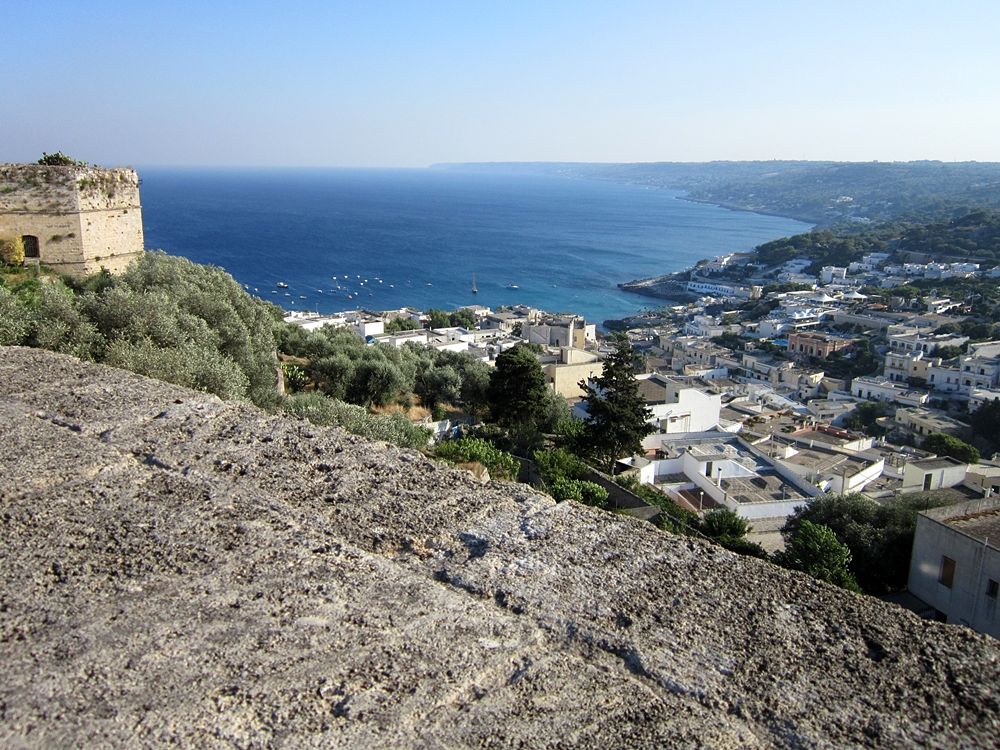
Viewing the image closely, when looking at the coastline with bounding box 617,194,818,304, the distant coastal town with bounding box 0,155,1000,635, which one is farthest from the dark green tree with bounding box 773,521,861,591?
the coastline with bounding box 617,194,818,304

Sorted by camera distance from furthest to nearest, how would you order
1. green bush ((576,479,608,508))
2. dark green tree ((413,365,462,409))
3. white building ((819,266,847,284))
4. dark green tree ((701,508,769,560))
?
white building ((819,266,847,284)) < dark green tree ((413,365,462,409)) < dark green tree ((701,508,769,560)) < green bush ((576,479,608,508))

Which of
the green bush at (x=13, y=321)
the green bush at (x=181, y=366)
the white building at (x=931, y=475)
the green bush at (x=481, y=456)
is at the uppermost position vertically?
the green bush at (x=13, y=321)

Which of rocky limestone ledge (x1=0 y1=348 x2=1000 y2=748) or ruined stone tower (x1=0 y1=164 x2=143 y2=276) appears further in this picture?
ruined stone tower (x1=0 y1=164 x2=143 y2=276)

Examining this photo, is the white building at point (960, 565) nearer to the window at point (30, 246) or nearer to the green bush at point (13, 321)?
the green bush at point (13, 321)

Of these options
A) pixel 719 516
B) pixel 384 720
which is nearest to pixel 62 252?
pixel 719 516

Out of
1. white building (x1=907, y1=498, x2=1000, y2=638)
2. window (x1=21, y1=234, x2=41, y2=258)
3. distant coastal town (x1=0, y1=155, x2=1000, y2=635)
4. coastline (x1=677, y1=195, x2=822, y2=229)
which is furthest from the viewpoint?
coastline (x1=677, y1=195, x2=822, y2=229)

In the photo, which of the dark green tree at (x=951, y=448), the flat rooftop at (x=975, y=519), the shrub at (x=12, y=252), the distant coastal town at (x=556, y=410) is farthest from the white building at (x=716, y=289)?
the shrub at (x=12, y=252)

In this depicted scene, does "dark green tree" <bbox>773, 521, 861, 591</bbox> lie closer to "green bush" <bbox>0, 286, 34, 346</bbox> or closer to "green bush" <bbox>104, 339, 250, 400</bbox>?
"green bush" <bbox>104, 339, 250, 400</bbox>
